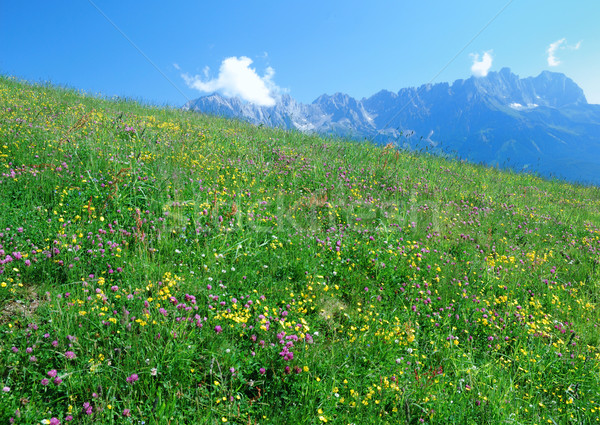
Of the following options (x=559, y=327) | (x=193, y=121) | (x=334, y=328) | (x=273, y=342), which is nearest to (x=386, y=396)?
(x=334, y=328)

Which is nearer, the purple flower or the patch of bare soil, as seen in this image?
the purple flower

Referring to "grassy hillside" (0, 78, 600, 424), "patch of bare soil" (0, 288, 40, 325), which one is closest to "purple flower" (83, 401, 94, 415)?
"grassy hillside" (0, 78, 600, 424)

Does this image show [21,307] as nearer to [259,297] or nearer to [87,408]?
[87,408]

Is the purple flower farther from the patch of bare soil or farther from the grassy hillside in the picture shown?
the patch of bare soil

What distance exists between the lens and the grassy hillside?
2.76 meters

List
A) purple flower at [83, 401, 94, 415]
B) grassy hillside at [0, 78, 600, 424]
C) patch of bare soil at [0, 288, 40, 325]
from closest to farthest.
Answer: purple flower at [83, 401, 94, 415] → grassy hillside at [0, 78, 600, 424] → patch of bare soil at [0, 288, 40, 325]

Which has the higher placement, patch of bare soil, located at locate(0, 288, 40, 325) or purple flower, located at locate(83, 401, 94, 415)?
patch of bare soil, located at locate(0, 288, 40, 325)

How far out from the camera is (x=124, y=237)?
4.25 m

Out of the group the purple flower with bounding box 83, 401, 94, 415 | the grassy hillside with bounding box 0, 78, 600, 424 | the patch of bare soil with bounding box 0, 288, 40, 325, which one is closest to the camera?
the purple flower with bounding box 83, 401, 94, 415

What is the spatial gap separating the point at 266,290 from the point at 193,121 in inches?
359

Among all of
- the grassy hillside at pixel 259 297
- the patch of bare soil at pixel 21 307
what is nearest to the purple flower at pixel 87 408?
the grassy hillside at pixel 259 297

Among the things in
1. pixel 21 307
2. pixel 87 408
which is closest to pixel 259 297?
pixel 87 408

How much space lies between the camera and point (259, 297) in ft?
12.4

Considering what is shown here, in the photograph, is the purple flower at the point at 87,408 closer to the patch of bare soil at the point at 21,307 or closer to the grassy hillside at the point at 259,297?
the grassy hillside at the point at 259,297
